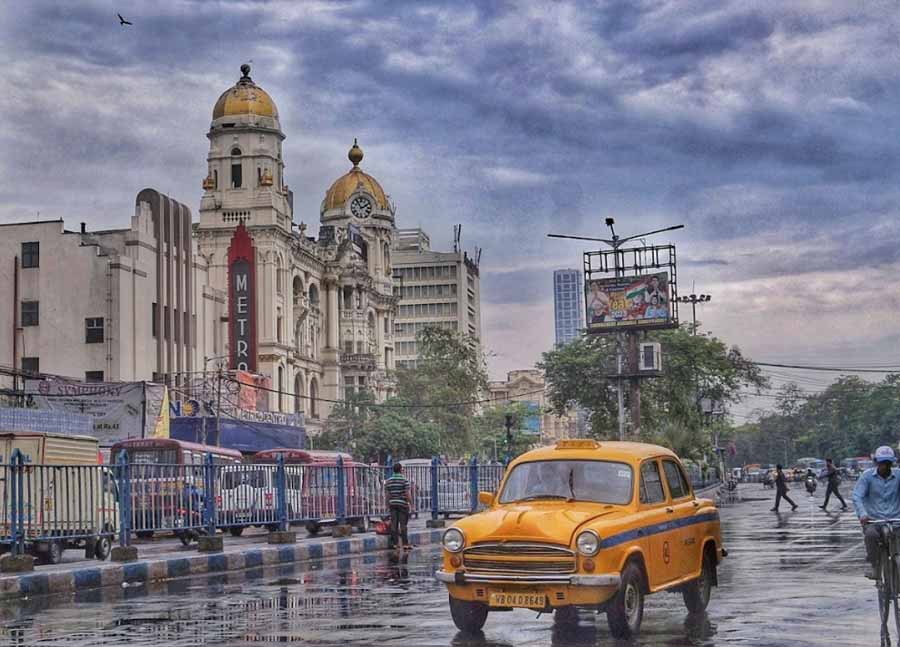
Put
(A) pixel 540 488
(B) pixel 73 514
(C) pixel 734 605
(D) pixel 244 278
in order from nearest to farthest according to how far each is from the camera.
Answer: (A) pixel 540 488 < (C) pixel 734 605 < (B) pixel 73 514 < (D) pixel 244 278

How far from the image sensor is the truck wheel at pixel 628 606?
10.6m

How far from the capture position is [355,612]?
43.3 ft

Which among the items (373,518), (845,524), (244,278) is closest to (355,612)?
(373,518)

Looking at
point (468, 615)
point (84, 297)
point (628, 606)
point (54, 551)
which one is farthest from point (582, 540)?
point (84, 297)

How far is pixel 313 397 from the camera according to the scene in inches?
3834

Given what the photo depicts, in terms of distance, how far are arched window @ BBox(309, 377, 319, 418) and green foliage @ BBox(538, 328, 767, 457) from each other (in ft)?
87.1

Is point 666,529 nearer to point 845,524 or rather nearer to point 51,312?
point 845,524

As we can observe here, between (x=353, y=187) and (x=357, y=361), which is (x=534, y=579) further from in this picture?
(x=353, y=187)

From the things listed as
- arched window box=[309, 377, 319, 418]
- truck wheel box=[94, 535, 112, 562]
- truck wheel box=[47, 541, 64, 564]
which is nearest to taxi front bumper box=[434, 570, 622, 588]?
truck wheel box=[47, 541, 64, 564]

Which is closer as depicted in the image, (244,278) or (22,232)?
(22,232)

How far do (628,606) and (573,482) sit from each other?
1317mm

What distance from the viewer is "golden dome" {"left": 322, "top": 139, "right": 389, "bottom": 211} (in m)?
132

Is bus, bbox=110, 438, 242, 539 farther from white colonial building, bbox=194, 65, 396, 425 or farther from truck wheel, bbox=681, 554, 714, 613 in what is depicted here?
white colonial building, bbox=194, 65, 396, 425

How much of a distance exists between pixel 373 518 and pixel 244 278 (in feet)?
175
